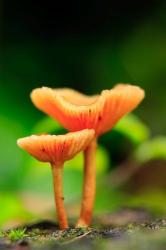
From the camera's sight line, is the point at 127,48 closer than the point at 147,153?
No

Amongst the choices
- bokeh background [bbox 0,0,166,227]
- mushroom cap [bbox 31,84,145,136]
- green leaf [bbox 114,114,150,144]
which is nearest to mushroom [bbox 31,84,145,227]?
mushroom cap [bbox 31,84,145,136]

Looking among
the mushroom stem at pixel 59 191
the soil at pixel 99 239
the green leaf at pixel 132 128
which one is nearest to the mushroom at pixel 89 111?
the mushroom stem at pixel 59 191

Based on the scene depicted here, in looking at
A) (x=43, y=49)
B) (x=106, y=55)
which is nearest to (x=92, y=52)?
(x=106, y=55)

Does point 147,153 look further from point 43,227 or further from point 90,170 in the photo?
point 43,227

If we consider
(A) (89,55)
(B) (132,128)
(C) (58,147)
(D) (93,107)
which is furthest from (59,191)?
(A) (89,55)

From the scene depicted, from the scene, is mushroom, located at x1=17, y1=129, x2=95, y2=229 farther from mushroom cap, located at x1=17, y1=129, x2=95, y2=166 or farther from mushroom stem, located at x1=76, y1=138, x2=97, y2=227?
mushroom stem, located at x1=76, y1=138, x2=97, y2=227

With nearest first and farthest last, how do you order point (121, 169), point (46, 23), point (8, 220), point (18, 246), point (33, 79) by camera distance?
1. point (18, 246)
2. point (8, 220)
3. point (121, 169)
4. point (33, 79)
5. point (46, 23)

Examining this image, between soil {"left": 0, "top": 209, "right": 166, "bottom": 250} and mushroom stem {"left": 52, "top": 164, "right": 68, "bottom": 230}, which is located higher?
mushroom stem {"left": 52, "top": 164, "right": 68, "bottom": 230}
